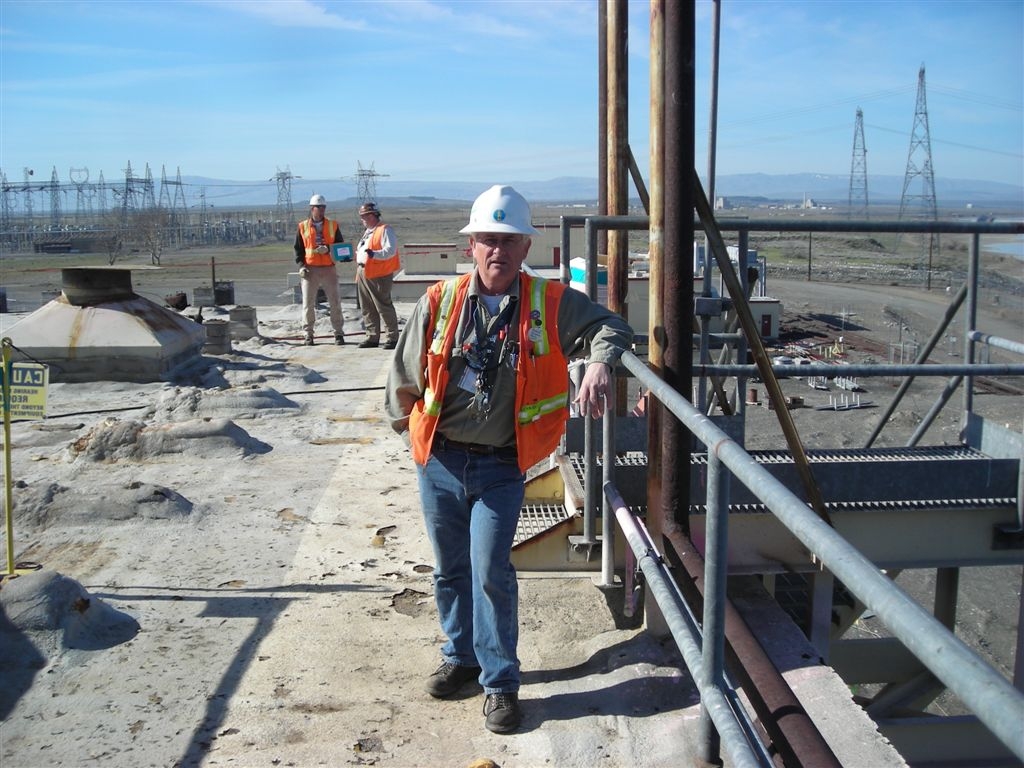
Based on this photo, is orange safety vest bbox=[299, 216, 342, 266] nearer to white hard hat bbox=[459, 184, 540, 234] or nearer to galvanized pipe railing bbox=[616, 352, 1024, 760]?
white hard hat bbox=[459, 184, 540, 234]

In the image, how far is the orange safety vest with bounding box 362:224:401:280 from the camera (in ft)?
38.5

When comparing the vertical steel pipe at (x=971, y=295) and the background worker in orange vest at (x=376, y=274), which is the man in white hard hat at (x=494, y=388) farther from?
the background worker in orange vest at (x=376, y=274)

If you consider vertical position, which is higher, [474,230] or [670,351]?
A: [474,230]

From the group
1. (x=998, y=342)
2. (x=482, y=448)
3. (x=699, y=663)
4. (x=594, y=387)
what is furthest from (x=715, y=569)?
(x=998, y=342)

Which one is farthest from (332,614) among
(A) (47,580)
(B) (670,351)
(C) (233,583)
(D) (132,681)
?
(B) (670,351)

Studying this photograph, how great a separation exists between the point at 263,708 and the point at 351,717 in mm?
320

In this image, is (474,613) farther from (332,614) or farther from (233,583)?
(233,583)

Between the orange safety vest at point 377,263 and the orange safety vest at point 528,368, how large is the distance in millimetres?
8431

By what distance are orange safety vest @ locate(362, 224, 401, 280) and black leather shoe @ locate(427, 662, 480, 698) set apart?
856 centimetres

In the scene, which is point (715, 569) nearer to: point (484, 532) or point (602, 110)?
point (484, 532)

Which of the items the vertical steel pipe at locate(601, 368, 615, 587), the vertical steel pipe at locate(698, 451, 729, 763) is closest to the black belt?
the vertical steel pipe at locate(601, 368, 615, 587)

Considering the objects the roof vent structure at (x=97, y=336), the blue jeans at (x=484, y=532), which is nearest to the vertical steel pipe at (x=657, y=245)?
the blue jeans at (x=484, y=532)

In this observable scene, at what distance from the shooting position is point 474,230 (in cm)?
337

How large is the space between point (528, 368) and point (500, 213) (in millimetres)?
541
